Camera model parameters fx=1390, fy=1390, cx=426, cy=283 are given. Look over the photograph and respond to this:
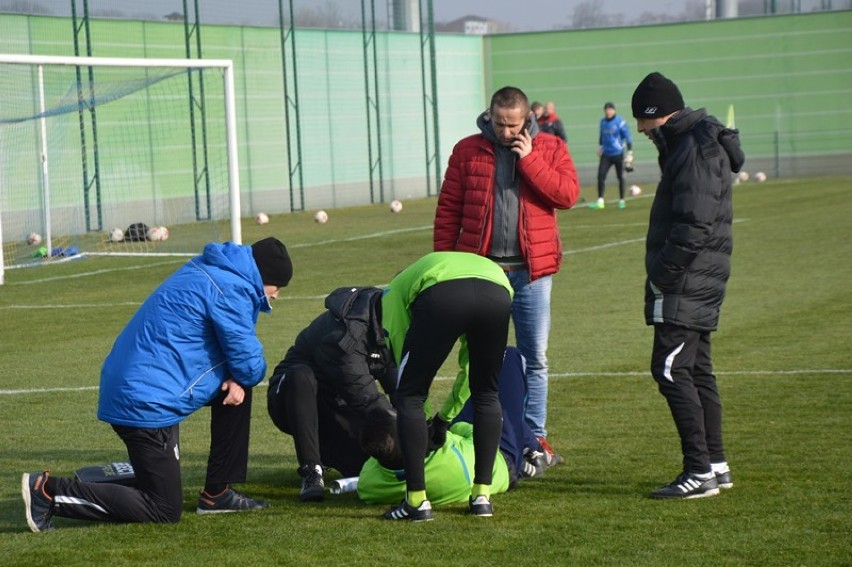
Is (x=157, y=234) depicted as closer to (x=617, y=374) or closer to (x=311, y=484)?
(x=617, y=374)

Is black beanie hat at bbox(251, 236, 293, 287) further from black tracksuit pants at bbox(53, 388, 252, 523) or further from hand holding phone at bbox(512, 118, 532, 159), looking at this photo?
hand holding phone at bbox(512, 118, 532, 159)

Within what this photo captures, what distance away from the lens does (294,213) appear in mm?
31609

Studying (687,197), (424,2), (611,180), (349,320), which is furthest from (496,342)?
(611,180)

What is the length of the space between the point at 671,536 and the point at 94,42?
75.1 ft

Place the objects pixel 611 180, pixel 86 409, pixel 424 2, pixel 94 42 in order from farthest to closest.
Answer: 1. pixel 611 180
2. pixel 424 2
3. pixel 94 42
4. pixel 86 409

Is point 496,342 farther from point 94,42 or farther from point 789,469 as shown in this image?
point 94,42

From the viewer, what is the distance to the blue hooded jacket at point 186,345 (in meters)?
6.40

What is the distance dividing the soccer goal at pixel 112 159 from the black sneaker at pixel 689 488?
11557mm

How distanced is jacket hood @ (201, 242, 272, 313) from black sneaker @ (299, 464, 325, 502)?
38.0 inches

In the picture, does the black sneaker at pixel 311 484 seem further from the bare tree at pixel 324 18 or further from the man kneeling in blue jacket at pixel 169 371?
the bare tree at pixel 324 18

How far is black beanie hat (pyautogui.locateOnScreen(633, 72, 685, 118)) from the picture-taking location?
6617 millimetres

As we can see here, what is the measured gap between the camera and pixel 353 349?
6.58 meters

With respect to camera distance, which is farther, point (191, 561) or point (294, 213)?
point (294, 213)

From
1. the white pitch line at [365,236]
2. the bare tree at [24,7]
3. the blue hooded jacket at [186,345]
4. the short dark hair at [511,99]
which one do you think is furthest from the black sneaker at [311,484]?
the bare tree at [24,7]
